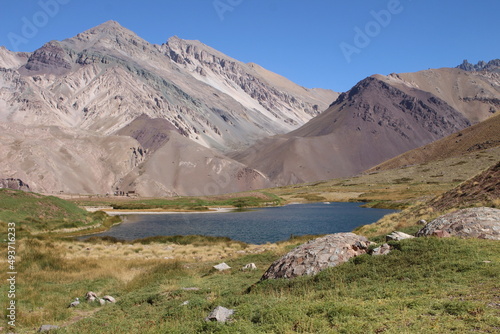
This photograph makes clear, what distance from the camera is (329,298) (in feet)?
43.2

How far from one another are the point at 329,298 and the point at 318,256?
14.7 ft

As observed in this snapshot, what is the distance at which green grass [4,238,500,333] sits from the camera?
33.7 feet

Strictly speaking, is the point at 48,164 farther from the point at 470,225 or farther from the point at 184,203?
the point at 470,225

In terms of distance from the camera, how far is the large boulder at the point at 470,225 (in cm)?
1892

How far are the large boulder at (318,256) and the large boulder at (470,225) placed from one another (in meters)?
4.52

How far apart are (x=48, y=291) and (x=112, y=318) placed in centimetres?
759

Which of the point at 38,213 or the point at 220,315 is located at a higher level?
the point at 220,315

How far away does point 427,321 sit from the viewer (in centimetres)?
984

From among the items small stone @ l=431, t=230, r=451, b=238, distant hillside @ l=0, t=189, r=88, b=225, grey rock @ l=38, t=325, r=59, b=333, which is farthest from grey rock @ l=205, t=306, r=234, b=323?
distant hillside @ l=0, t=189, r=88, b=225

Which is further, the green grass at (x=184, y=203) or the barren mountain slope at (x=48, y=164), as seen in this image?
the barren mountain slope at (x=48, y=164)

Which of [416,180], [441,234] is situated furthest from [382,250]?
[416,180]

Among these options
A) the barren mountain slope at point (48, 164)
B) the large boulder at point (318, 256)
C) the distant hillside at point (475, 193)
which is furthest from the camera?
the barren mountain slope at point (48, 164)

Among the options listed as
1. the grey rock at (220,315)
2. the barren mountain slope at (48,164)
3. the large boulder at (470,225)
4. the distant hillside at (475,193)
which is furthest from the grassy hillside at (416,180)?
the grey rock at (220,315)

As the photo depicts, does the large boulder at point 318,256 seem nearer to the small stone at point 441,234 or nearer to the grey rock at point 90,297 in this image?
the small stone at point 441,234
